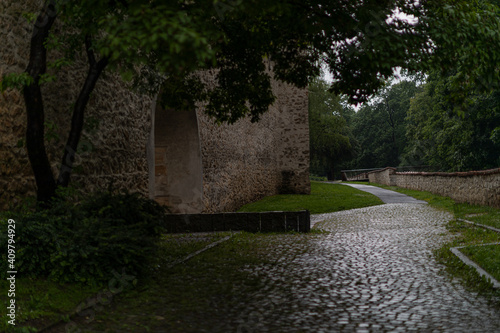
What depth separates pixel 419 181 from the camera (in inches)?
970


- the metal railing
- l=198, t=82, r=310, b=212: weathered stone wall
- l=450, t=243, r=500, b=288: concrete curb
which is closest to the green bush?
l=450, t=243, r=500, b=288: concrete curb

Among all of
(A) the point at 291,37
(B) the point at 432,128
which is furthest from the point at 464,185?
(B) the point at 432,128

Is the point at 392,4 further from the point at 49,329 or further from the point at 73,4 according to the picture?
the point at 49,329

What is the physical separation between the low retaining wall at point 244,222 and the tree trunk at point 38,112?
4520 millimetres

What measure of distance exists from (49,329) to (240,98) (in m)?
4.75

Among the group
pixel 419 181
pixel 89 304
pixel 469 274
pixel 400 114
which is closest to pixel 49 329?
pixel 89 304

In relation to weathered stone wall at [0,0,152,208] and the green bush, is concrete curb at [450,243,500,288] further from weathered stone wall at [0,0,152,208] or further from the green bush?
weathered stone wall at [0,0,152,208]

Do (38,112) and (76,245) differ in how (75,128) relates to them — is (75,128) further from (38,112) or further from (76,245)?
(76,245)

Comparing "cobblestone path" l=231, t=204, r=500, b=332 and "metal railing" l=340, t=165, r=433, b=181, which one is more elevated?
"metal railing" l=340, t=165, r=433, b=181

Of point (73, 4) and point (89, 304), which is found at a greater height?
point (73, 4)

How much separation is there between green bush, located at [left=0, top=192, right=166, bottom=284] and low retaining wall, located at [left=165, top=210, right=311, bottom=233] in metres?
4.48

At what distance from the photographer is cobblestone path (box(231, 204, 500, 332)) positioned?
4133mm

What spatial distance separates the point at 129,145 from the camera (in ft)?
30.7

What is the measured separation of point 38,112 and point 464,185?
550 inches
